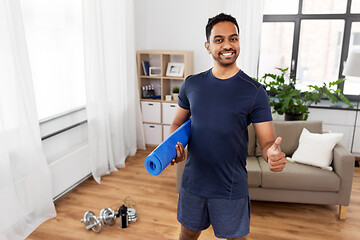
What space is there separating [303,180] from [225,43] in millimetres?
1765

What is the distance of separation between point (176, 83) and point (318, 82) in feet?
6.38

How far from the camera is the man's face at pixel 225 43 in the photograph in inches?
59.8

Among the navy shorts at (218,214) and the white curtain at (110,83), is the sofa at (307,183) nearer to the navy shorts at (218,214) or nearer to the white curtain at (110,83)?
the white curtain at (110,83)

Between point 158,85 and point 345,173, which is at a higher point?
point 158,85

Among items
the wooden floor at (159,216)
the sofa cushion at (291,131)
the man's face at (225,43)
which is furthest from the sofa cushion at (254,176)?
the man's face at (225,43)

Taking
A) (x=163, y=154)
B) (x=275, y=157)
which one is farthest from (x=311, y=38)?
(x=163, y=154)

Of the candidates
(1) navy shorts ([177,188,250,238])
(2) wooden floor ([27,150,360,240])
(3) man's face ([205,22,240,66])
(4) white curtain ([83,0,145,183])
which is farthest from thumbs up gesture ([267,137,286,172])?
(4) white curtain ([83,0,145,183])

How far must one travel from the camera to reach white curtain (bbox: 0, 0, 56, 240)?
2.29 meters

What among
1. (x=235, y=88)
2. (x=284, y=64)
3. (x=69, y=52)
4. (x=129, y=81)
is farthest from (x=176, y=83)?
(x=235, y=88)

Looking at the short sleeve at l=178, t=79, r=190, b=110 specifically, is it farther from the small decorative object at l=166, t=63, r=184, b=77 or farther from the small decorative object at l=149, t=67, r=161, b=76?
the small decorative object at l=149, t=67, r=161, b=76

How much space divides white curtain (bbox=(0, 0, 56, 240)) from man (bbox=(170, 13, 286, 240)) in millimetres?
1381

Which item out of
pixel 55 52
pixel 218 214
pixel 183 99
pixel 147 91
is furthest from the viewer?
pixel 147 91

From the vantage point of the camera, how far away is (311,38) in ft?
14.6

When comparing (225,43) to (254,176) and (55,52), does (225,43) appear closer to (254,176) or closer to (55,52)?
(254,176)
